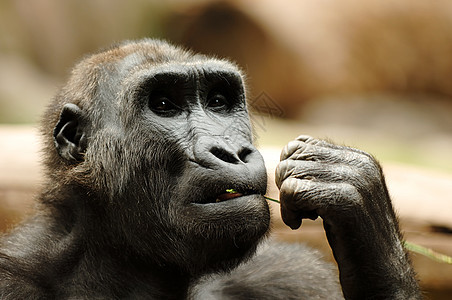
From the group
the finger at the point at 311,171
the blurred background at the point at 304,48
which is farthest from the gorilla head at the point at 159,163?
the blurred background at the point at 304,48

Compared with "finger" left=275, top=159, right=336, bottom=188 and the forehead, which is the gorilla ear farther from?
"finger" left=275, top=159, right=336, bottom=188

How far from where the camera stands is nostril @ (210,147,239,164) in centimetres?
362

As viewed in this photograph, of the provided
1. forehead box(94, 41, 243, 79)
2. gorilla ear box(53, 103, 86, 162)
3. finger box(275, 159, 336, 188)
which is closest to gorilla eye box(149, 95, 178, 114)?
forehead box(94, 41, 243, 79)

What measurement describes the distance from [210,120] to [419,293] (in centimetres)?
164

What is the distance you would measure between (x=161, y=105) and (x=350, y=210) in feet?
4.11

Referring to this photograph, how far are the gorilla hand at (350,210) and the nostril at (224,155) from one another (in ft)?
0.96

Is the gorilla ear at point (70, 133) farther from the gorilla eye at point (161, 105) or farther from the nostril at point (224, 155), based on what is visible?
the nostril at point (224, 155)

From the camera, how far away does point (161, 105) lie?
157 inches

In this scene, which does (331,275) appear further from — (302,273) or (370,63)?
(370,63)

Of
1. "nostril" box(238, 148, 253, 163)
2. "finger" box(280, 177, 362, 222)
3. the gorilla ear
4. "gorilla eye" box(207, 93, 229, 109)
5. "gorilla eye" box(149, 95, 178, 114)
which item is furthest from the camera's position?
"gorilla eye" box(207, 93, 229, 109)

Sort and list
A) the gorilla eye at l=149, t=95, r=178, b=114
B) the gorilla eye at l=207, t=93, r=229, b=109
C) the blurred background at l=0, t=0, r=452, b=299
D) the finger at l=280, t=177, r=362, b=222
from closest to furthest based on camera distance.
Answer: the finger at l=280, t=177, r=362, b=222 → the gorilla eye at l=149, t=95, r=178, b=114 → the gorilla eye at l=207, t=93, r=229, b=109 → the blurred background at l=0, t=0, r=452, b=299

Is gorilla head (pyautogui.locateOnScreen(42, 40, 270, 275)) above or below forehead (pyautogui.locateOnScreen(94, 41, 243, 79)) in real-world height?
below

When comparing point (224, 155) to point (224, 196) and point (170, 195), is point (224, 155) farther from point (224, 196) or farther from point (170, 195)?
point (170, 195)

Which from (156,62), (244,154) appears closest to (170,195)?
(244,154)
